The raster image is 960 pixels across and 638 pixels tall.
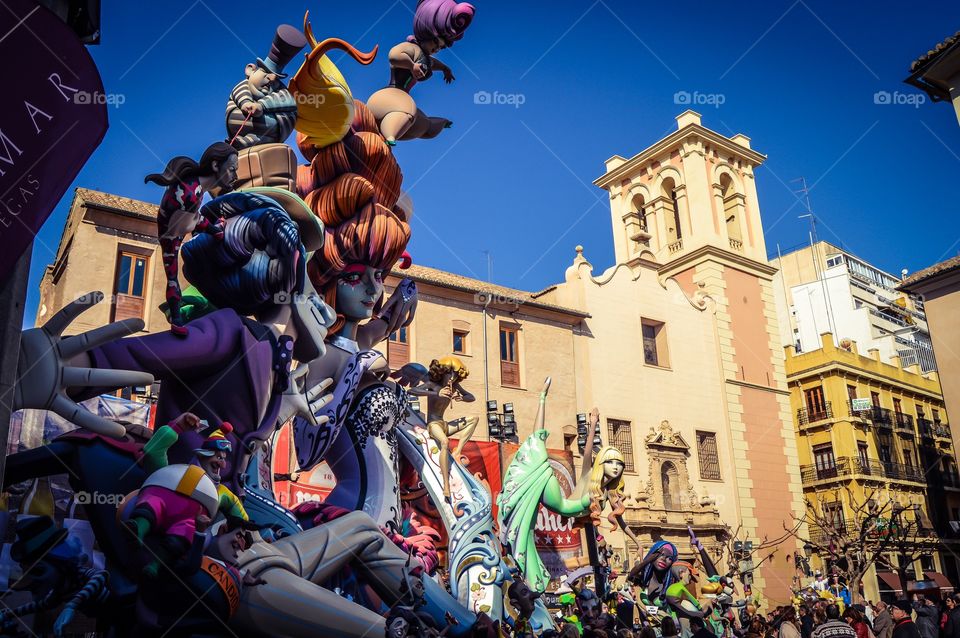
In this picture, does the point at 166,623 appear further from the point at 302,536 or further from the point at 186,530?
the point at 302,536

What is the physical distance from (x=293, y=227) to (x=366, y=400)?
1.81m

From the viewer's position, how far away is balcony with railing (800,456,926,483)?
113 feet

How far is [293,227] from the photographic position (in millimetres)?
5293

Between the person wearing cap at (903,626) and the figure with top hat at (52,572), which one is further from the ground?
the figure with top hat at (52,572)

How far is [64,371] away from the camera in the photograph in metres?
3.75

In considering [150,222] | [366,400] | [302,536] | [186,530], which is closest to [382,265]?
[366,400]

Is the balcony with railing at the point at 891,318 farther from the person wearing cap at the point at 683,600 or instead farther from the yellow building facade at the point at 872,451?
the person wearing cap at the point at 683,600

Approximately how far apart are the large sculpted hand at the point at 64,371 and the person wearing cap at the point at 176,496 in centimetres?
23

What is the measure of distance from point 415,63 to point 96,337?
4.75 m

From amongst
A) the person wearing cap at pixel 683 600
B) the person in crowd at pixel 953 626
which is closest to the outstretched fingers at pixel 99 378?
the person wearing cap at pixel 683 600

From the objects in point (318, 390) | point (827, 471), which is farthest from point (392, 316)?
point (827, 471)

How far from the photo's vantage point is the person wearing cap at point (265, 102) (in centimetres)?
590

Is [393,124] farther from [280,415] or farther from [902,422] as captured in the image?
[902,422]

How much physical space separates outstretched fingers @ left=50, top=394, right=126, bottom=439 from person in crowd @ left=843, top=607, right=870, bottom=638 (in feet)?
27.7
